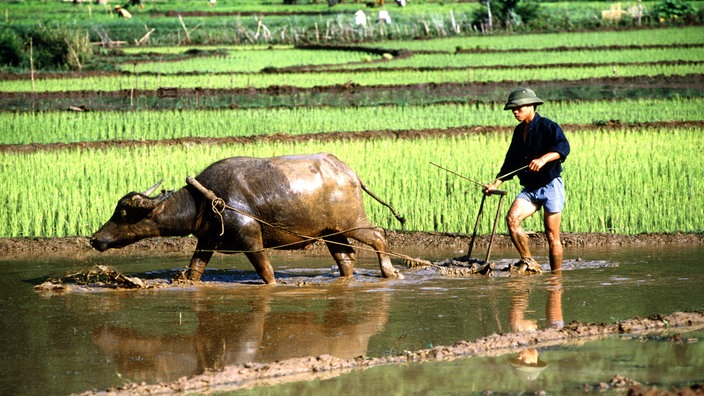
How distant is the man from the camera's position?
29.2 feet

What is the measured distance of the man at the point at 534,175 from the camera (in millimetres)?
8914

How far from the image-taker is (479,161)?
13.3 meters

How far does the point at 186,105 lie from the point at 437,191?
9.96m

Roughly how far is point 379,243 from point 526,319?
2325 millimetres

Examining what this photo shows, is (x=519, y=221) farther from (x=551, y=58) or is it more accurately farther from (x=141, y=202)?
(x=551, y=58)

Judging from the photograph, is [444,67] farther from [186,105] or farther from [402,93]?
[186,105]

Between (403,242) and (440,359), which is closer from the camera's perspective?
(440,359)

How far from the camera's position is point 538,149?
900cm

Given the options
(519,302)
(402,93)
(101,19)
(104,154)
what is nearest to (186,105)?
(402,93)

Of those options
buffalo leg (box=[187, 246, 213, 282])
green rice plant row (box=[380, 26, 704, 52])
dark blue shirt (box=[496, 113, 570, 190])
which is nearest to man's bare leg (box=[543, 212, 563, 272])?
dark blue shirt (box=[496, 113, 570, 190])

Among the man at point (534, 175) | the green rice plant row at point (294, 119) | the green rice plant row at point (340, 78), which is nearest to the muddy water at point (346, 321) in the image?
the man at point (534, 175)

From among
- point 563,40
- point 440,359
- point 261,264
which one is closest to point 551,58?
point 563,40

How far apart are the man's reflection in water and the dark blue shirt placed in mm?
838

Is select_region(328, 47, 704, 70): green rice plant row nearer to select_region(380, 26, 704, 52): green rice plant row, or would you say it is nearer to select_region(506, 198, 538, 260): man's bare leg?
select_region(380, 26, 704, 52): green rice plant row
